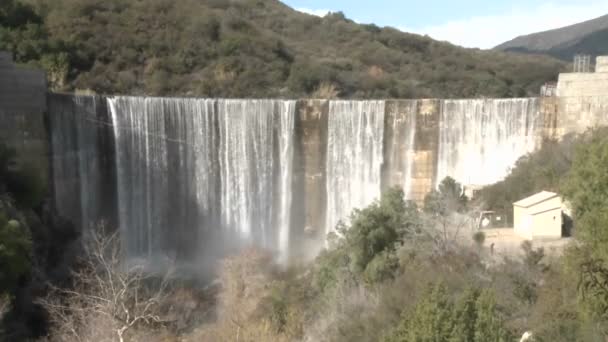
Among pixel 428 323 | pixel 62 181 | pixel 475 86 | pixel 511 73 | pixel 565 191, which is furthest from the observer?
pixel 511 73

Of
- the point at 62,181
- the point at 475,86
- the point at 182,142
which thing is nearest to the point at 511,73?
the point at 475,86

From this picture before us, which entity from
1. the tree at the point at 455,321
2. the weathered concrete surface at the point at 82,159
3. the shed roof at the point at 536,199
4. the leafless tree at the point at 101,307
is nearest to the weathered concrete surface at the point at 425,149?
the shed roof at the point at 536,199

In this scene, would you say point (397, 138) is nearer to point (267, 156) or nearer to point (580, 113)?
point (267, 156)

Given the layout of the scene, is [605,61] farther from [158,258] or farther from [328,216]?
[158,258]

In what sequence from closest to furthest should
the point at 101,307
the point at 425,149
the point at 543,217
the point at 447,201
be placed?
1. the point at 101,307
2. the point at 543,217
3. the point at 447,201
4. the point at 425,149

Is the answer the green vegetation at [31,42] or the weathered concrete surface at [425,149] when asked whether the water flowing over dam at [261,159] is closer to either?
the weathered concrete surface at [425,149]

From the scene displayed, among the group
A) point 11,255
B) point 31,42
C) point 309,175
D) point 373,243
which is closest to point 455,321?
point 373,243
